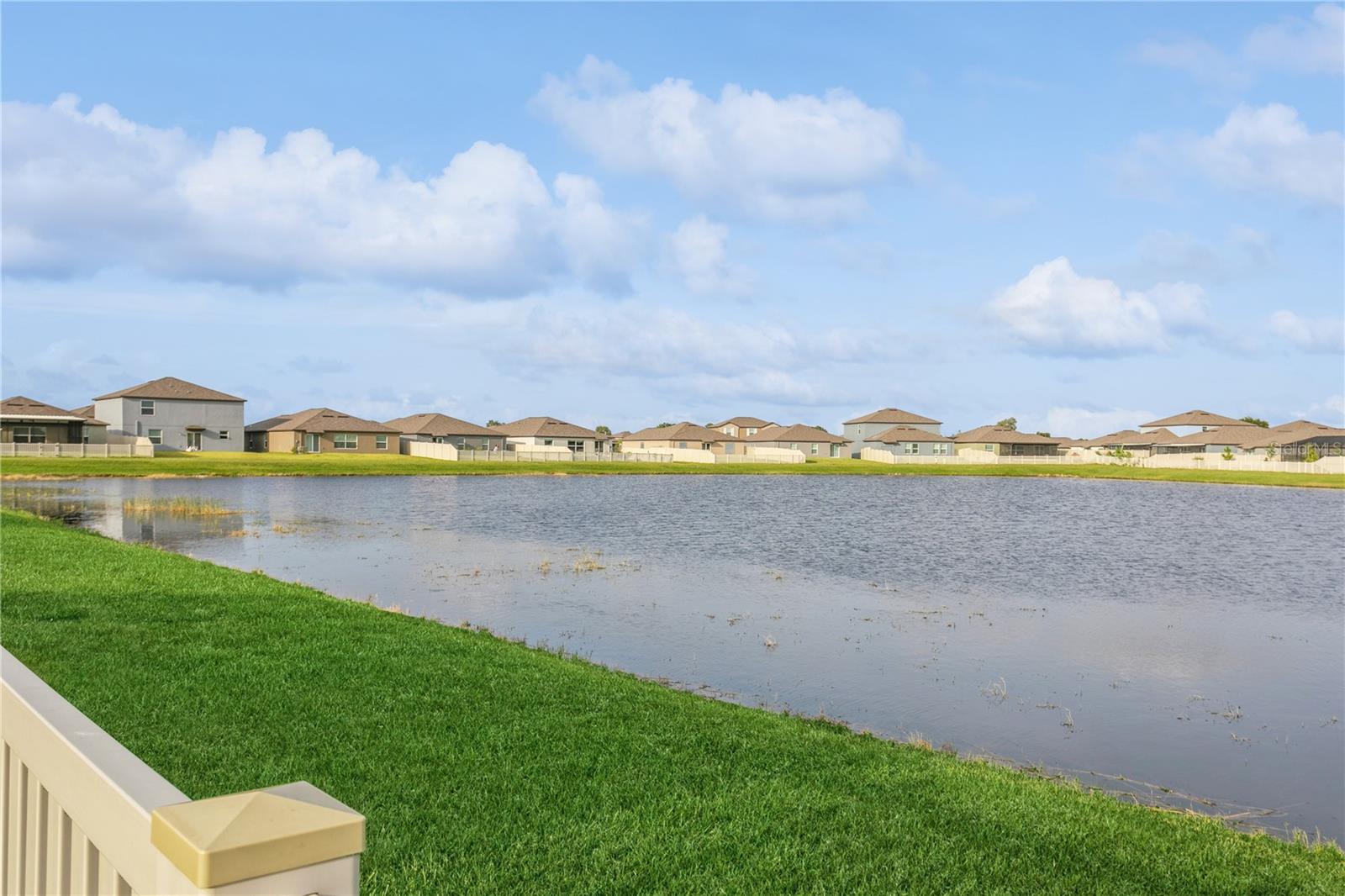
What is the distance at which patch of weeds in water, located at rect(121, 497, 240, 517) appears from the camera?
35.2 metres

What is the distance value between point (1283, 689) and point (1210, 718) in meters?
2.47

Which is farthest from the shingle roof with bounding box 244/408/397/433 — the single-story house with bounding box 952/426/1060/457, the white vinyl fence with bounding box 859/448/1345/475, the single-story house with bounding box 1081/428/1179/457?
the single-story house with bounding box 1081/428/1179/457

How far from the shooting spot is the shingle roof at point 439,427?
98.8 meters

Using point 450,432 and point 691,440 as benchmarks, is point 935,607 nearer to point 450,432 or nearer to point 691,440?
point 450,432

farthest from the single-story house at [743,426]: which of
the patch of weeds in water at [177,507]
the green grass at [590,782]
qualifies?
the green grass at [590,782]

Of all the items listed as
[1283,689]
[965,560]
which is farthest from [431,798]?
[965,560]

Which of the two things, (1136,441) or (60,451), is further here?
(1136,441)

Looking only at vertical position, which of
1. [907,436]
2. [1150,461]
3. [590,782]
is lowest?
[590,782]

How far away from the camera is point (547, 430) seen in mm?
108250

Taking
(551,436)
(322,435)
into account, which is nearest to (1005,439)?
(551,436)

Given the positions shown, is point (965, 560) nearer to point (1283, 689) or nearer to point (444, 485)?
point (1283, 689)

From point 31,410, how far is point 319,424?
22.1 m

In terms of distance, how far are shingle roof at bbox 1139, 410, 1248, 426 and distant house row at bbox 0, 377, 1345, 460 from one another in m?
0.19

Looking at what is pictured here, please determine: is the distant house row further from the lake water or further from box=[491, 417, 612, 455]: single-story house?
the lake water
